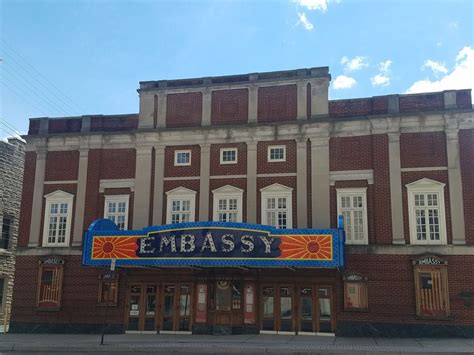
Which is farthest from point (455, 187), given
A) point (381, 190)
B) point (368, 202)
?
point (368, 202)

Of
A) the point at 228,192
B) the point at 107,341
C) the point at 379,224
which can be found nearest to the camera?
the point at 107,341

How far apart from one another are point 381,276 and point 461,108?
8.01 metres

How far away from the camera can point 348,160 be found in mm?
23922

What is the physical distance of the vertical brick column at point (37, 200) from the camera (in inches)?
1036

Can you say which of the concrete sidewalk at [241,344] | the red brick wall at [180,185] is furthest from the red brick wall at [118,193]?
the concrete sidewalk at [241,344]

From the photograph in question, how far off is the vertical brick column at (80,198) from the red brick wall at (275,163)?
882 centimetres

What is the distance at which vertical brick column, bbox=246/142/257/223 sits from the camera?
24391 mm

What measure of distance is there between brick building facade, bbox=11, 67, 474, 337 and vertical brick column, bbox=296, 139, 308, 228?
6 centimetres

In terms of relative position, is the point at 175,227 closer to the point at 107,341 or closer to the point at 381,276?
the point at 107,341

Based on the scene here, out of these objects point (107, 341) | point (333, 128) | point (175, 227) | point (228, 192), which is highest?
point (333, 128)

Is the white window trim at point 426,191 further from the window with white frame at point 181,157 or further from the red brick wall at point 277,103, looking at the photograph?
the window with white frame at point 181,157

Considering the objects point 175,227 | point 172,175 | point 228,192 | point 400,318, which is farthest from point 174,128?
point 400,318

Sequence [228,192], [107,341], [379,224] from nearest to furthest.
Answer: [107,341] < [379,224] < [228,192]

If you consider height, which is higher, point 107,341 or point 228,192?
point 228,192
